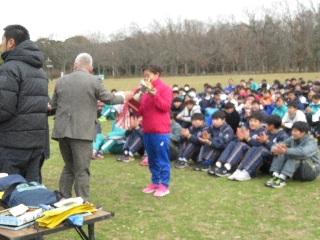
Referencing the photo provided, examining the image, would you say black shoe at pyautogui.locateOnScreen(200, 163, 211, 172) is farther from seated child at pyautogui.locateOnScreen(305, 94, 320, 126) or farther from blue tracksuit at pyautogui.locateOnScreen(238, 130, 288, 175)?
seated child at pyautogui.locateOnScreen(305, 94, 320, 126)

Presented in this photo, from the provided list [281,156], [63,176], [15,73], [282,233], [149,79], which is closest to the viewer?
[15,73]

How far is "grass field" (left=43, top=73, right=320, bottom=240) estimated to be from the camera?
4383mm

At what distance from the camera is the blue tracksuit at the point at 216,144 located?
23.1 ft

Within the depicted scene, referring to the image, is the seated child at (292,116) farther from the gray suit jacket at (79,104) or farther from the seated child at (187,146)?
→ the gray suit jacket at (79,104)

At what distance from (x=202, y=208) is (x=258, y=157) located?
164 centimetres

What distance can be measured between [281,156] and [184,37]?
55.9 metres

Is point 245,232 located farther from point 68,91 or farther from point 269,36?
point 269,36

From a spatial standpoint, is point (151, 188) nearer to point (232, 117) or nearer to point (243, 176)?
point (243, 176)

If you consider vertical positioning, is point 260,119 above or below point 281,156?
above

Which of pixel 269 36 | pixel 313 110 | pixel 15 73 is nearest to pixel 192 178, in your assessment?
pixel 15 73

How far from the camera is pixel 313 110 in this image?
10133 millimetres

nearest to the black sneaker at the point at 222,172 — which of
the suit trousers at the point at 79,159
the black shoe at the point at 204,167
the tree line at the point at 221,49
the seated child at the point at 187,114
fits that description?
the black shoe at the point at 204,167

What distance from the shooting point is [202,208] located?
5.18m

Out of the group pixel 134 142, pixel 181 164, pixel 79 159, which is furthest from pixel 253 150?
pixel 79 159
